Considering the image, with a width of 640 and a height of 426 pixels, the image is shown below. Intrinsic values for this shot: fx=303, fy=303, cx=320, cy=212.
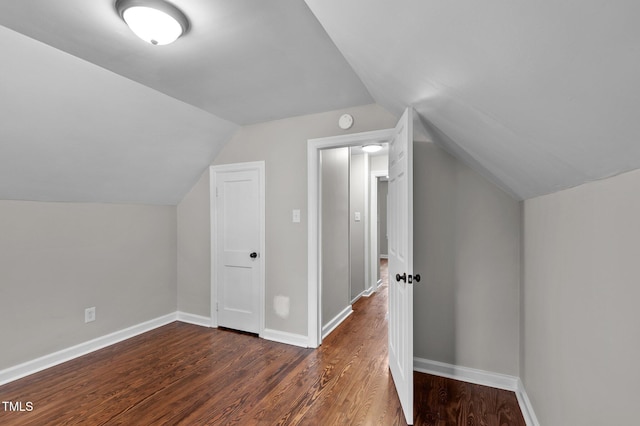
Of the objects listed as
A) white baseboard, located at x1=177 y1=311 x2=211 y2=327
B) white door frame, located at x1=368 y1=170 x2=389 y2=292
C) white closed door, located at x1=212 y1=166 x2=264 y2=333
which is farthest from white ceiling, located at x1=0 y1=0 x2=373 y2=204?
white door frame, located at x1=368 y1=170 x2=389 y2=292

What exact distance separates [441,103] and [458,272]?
4.81ft

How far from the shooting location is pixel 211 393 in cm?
225

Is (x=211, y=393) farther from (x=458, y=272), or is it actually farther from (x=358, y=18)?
(x=358, y=18)

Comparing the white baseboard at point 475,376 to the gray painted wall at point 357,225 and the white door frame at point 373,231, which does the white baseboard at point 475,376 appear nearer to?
the gray painted wall at point 357,225

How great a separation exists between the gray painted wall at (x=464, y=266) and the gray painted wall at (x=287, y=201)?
3.54 ft

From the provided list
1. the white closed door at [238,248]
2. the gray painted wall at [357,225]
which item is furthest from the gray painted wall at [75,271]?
the gray painted wall at [357,225]

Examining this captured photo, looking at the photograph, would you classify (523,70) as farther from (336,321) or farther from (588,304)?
(336,321)

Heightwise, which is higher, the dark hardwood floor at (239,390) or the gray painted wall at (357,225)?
the gray painted wall at (357,225)

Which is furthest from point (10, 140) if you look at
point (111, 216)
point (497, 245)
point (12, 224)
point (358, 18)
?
point (497, 245)

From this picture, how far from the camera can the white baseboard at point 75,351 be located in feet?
8.05

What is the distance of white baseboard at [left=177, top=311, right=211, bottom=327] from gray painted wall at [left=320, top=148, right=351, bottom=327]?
1.45 meters

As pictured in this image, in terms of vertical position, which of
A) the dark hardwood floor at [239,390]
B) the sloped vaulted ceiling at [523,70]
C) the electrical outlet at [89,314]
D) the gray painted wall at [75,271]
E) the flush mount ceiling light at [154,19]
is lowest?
the dark hardwood floor at [239,390]

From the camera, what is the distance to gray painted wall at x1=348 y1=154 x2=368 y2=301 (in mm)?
4461

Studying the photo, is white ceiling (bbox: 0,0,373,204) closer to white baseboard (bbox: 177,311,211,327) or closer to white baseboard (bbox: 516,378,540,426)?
white baseboard (bbox: 177,311,211,327)
